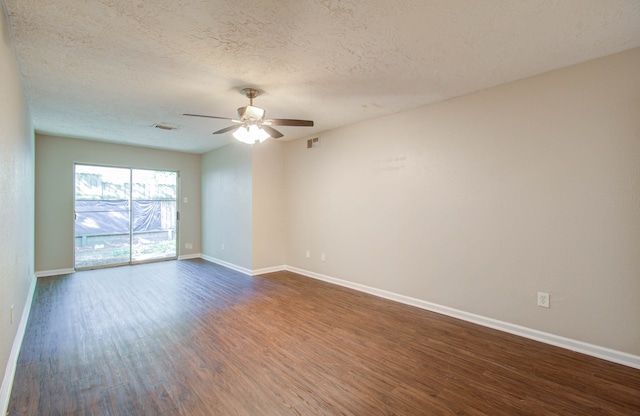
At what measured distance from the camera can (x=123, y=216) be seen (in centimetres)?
631

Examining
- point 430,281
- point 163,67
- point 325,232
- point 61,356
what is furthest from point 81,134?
point 430,281

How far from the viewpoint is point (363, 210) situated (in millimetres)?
4367

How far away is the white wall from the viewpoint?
18.2ft

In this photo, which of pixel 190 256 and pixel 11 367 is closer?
pixel 11 367

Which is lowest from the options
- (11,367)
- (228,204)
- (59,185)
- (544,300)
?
(11,367)

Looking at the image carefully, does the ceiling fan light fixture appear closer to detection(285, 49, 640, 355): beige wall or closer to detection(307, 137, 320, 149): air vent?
detection(285, 49, 640, 355): beige wall

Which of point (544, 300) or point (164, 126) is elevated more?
point (164, 126)

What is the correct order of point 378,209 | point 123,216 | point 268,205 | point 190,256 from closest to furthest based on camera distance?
point 378,209, point 268,205, point 123,216, point 190,256

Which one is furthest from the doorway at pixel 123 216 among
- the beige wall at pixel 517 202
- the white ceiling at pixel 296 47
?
the beige wall at pixel 517 202

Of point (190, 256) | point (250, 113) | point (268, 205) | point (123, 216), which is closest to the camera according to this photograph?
point (250, 113)

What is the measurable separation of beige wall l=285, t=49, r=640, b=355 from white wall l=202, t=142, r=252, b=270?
7.09 feet

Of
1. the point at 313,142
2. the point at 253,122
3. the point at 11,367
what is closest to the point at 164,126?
the point at 253,122

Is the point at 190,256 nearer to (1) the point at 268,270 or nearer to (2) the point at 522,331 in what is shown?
(1) the point at 268,270

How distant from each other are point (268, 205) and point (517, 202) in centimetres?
401
